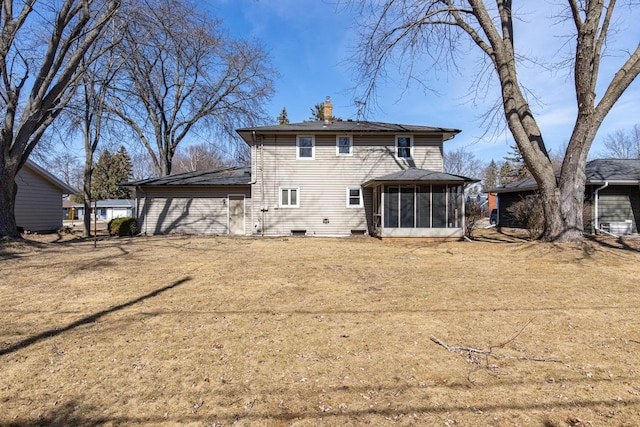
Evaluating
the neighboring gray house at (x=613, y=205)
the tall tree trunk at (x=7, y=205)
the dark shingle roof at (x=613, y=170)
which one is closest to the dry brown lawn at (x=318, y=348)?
the tall tree trunk at (x=7, y=205)

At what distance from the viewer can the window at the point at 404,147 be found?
16.3 metres

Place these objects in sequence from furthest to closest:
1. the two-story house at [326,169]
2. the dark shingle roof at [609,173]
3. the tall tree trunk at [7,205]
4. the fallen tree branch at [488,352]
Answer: the two-story house at [326,169] → the dark shingle roof at [609,173] → the tall tree trunk at [7,205] → the fallen tree branch at [488,352]

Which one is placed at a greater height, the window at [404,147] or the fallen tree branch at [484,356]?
the window at [404,147]

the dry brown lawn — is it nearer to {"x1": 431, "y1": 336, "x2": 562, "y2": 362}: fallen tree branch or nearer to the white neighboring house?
{"x1": 431, "y1": 336, "x2": 562, "y2": 362}: fallen tree branch

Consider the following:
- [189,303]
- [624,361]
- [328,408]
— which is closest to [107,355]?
[189,303]

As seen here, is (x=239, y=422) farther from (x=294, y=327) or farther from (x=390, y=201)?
(x=390, y=201)

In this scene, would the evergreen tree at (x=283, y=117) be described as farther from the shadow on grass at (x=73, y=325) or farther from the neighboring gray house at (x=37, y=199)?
the shadow on grass at (x=73, y=325)

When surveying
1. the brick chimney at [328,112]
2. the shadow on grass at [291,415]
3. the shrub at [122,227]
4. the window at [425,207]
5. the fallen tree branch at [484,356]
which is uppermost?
the brick chimney at [328,112]

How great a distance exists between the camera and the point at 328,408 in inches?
99.6

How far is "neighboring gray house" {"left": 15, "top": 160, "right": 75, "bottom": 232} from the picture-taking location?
18.0m

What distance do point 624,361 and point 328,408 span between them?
9.44 ft

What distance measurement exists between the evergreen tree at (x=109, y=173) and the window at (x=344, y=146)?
40.2 m

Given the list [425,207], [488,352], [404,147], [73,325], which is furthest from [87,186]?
[488,352]

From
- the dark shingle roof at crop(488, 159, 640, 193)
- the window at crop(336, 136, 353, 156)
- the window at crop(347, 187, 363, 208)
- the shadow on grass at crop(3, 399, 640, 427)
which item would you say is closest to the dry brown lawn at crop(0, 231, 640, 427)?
the shadow on grass at crop(3, 399, 640, 427)
